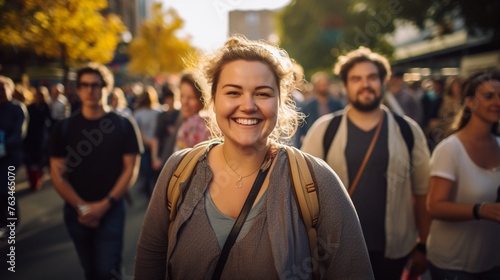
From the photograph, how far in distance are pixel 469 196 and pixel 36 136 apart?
28.6 feet

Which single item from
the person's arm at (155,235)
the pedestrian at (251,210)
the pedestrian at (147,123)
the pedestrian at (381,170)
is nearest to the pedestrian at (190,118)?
the pedestrian at (381,170)

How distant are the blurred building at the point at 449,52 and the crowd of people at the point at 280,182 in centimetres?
1066

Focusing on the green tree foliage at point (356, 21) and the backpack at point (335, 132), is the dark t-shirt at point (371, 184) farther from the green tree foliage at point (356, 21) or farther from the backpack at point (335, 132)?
the green tree foliage at point (356, 21)

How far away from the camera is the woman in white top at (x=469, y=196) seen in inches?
90.9

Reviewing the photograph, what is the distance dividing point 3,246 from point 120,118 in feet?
9.75

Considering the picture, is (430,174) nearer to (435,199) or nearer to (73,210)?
(435,199)

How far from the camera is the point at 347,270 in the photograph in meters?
1.54

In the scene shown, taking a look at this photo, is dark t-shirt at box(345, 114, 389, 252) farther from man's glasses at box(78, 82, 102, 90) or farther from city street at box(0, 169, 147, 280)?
city street at box(0, 169, 147, 280)

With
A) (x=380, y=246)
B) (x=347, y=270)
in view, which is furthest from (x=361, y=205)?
(x=347, y=270)

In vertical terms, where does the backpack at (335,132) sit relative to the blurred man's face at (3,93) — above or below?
below

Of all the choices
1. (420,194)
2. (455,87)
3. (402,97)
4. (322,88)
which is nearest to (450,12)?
(402,97)

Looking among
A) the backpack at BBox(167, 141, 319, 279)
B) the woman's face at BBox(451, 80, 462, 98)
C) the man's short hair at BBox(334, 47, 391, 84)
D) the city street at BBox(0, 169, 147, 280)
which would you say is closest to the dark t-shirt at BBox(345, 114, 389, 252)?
the man's short hair at BBox(334, 47, 391, 84)

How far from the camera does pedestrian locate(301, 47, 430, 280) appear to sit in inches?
102

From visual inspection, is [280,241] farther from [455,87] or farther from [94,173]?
[455,87]
